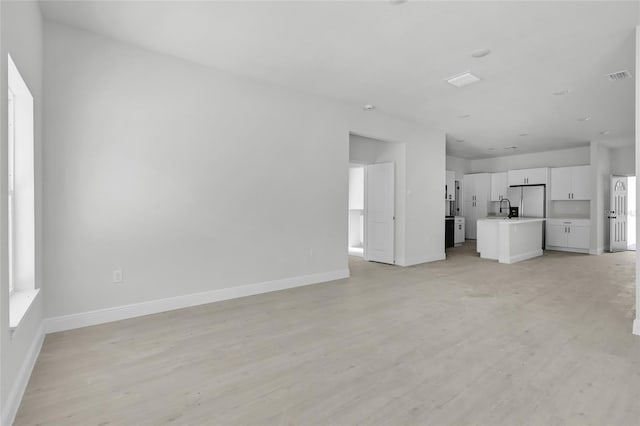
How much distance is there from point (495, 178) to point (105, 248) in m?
10.2

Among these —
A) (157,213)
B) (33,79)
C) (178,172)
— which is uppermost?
(33,79)

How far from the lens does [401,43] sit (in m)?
3.49

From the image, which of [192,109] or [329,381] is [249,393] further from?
[192,109]

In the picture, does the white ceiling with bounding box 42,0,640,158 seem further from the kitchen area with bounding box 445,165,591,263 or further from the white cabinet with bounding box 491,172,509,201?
the white cabinet with bounding box 491,172,509,201

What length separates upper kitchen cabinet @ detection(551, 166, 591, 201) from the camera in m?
8.66

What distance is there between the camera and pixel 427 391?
2.18 m

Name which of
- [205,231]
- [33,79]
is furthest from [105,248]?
[33,79]

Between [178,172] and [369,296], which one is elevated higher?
[178,172]

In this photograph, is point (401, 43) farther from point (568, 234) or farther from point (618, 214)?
point (618, 214)

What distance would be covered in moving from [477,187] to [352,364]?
9.59 metres

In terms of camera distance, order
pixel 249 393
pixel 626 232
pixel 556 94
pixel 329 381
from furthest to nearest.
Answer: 1. pixel 626 232
2. pixel 556 94
3. pixel 329 381
4. pixel 249 393

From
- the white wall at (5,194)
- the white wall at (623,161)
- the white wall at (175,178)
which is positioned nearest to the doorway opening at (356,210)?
the white wall at (175,178)

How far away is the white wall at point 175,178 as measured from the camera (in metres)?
3.26

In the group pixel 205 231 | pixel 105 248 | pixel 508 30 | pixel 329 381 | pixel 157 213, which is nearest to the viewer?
pixel 329 381
